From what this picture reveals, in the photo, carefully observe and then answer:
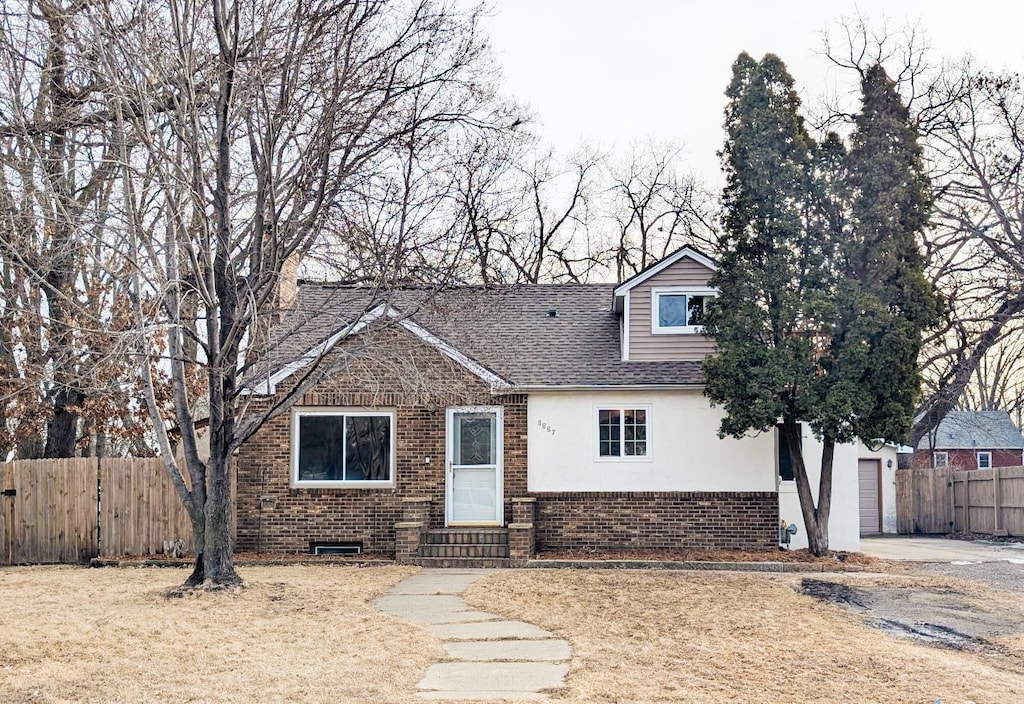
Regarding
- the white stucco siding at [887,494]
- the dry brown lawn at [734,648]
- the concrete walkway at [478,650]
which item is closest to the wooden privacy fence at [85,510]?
the concrete walkway at [478,650]

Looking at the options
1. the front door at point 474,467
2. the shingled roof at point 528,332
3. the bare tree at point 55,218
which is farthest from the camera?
the shingled roof at point 528,332

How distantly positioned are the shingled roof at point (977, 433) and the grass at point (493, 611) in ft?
90.1

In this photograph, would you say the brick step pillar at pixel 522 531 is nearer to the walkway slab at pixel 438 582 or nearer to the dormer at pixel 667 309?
the walkway slab at pixel 438 582

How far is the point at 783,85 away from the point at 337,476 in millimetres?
10280

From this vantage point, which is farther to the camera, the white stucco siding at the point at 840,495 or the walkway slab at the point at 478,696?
the white stucco siding at the point at 840,495

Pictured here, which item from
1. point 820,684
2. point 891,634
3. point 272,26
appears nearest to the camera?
point 820,684

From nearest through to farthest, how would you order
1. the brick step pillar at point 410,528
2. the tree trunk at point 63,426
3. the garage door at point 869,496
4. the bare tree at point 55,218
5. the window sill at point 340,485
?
the bare tree at point 55,218
the brick step pillar at point 410,528
the window sill at point 340,485
the tree trunk at point 63,426
the garage door at point 869,496

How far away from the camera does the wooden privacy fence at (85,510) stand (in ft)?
58.0

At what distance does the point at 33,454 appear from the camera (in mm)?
22859

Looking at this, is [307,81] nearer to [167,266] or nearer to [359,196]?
[359,196]

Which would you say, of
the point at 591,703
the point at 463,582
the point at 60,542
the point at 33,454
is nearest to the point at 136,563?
the point at 60,542

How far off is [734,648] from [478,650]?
96.3 inches

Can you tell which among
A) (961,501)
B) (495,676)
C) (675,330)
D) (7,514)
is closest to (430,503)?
(675,330)

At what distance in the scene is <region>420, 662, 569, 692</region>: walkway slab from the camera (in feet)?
26.5
